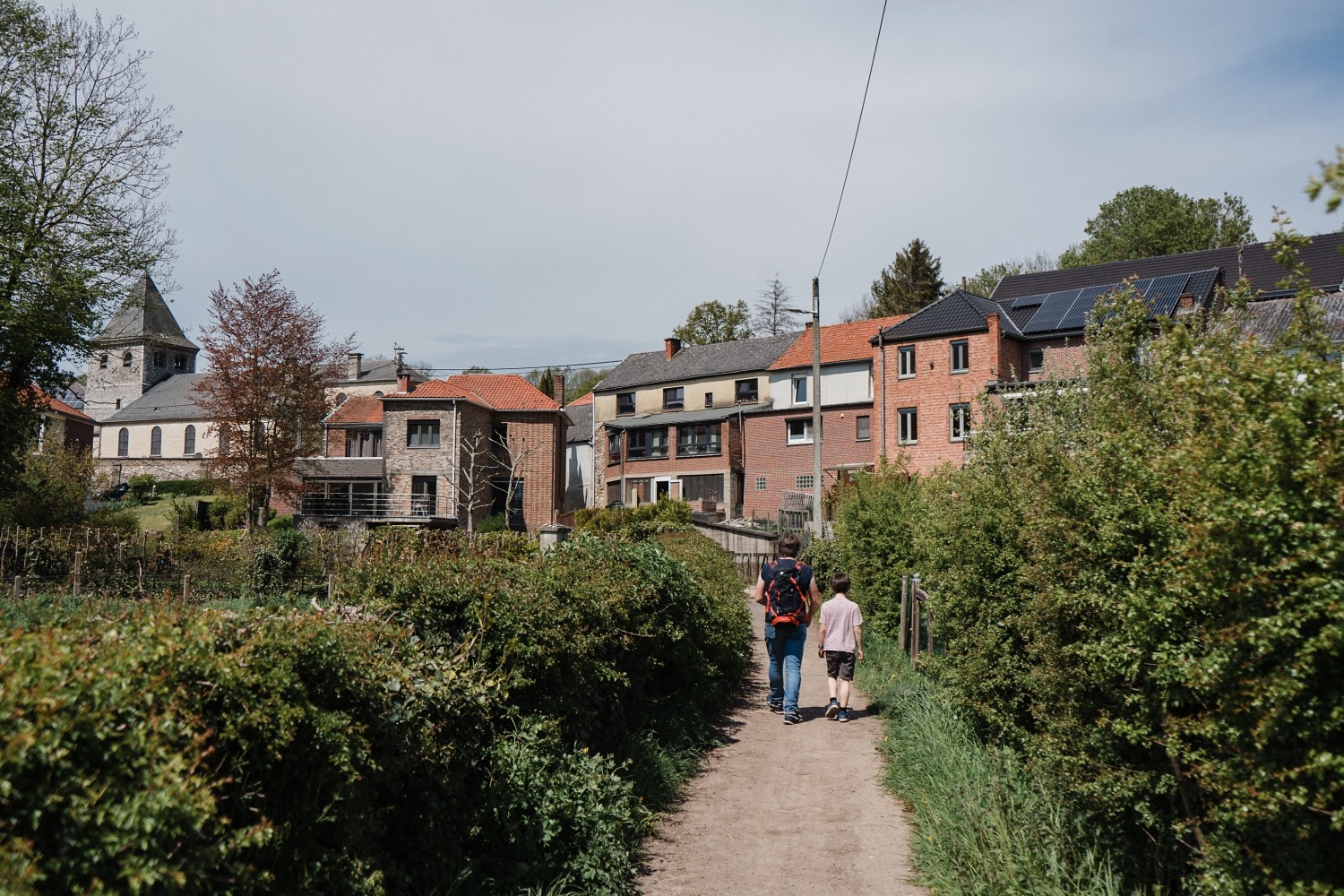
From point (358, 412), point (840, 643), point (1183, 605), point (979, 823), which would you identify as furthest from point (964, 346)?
point (1183, 605)

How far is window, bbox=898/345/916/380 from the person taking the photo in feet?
133

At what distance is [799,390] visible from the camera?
5016cm

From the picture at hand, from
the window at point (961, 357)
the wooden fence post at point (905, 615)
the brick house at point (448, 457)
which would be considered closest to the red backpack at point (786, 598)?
the wooden fence post at point (905, 615)

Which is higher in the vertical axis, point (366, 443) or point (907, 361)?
point (907, 361)

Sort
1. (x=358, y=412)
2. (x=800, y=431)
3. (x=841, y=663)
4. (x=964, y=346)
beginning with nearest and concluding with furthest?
(x=841, y=663) → (x=964, y=346) → (x=800, y=431) → (x=358, y=412)

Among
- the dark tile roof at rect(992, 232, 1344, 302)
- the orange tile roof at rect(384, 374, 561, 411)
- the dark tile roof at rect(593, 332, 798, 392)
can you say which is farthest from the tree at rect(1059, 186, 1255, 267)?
the orange tile roof at rect(384, 374, 561, 411)

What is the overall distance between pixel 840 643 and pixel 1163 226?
2272 inches

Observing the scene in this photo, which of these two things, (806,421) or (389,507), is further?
(389,507)

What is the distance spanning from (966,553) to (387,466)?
4423 centimetres

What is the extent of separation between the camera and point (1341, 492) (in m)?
3.17

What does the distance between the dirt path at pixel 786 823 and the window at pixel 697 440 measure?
41.8 metres

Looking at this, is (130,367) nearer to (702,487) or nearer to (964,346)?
(702,487)

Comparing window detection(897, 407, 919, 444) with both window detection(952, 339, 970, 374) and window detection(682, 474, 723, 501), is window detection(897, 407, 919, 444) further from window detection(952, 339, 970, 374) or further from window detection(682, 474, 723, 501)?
window detection(682, 474, 723, 501)

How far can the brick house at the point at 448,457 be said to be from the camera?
160 ft
